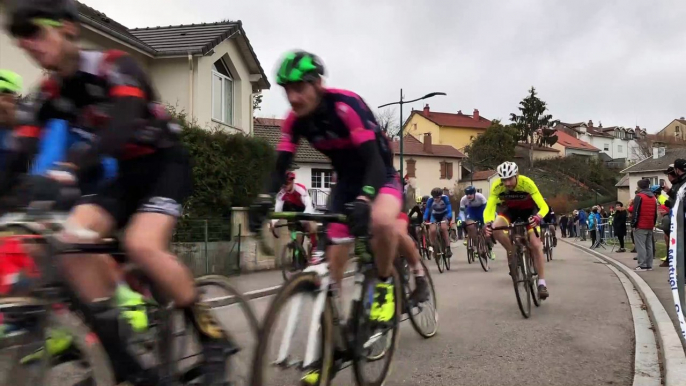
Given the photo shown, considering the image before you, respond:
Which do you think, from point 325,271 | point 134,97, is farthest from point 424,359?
point 134,97

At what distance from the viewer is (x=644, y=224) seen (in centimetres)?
1357

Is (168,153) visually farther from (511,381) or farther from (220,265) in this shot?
(220,265)

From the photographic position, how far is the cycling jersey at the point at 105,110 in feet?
7.97

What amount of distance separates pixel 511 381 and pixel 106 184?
3237 millimetres

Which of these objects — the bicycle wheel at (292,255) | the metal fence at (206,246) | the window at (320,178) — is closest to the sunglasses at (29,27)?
the bicycle wheel at (292,255)

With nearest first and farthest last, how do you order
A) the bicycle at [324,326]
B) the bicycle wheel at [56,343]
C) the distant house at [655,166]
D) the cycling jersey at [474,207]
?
1. the bicycle wheel at [56,343]
2. the bicycle at [324,326]
3. the cycling jersey at [474,207]
4. the distant house at [655,166]

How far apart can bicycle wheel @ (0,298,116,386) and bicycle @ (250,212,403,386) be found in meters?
0.74

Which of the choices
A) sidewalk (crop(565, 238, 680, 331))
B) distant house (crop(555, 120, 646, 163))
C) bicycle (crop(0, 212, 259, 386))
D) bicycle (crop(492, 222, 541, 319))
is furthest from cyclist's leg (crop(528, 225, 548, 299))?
distant house (crop(555, 120, 646, 163))

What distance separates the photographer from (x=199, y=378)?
9.15 ft

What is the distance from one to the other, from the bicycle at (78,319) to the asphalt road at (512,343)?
16 centimetres

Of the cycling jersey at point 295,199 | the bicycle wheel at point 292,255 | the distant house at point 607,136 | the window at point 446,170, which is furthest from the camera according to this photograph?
the distant house at point 607,136

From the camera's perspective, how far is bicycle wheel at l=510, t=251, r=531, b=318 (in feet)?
22.5

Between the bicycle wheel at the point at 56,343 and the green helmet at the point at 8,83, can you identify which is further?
the green helmet at the point at 8,83

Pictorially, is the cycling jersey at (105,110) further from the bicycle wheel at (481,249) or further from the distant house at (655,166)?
the distant house at (655,166)
